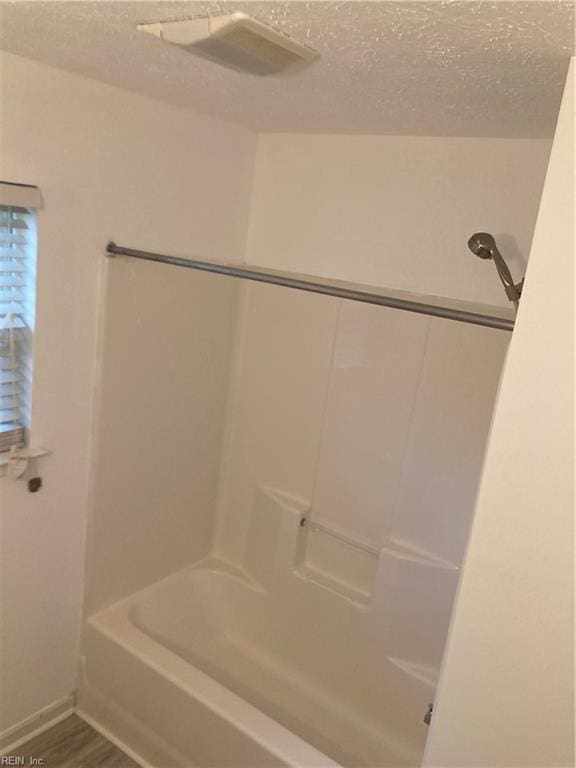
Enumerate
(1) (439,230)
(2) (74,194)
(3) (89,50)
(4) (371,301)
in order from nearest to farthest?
(3) (89,50), (4) (371,301), (2) (74,194), (1) (439,230)

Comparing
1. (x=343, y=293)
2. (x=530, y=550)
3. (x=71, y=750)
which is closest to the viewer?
(x=530, y=550)

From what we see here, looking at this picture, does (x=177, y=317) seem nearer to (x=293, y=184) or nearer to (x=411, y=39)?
(x=293, y=184)

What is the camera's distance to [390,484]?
2205mm

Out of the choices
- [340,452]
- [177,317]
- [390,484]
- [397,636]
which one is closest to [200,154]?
[177,317]

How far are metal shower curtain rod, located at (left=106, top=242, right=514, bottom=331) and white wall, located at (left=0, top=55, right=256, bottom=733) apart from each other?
12 centimetres

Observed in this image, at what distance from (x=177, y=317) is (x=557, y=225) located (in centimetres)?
146

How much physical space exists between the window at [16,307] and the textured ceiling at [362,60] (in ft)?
1.26

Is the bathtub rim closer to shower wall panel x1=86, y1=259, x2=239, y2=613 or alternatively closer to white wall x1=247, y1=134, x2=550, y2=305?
shower wall panel x1=86, y1=259, x2=239, y2=613

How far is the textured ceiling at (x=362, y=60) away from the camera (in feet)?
3.21

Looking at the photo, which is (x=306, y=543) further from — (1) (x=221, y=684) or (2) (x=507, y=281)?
(2) (x=507, y=281)

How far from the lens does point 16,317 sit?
5.97ft

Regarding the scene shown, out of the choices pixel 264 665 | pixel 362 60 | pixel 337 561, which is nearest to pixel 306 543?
pixel 337 561

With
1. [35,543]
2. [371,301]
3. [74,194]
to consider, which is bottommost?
[35,543]

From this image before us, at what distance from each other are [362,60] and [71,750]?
2.22 metres
